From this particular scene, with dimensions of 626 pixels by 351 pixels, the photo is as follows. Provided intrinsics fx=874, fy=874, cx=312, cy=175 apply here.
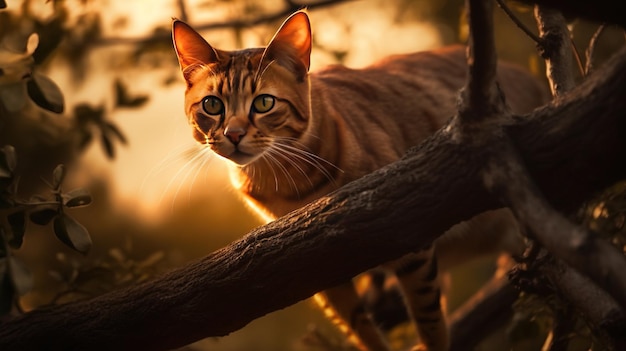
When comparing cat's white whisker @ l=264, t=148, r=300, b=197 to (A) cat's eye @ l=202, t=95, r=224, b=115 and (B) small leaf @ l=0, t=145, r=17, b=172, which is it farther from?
(B) small leaf @ l=0, t=145, r=17, b=172

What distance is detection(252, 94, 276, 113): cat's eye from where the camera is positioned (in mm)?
2539

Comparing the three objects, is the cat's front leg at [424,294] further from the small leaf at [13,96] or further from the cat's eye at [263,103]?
the small leaf at [13,96]

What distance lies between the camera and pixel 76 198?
2139 millimetres

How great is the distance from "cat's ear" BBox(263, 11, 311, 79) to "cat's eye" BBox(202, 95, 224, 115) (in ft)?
Result: 0.63

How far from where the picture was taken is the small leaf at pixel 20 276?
190 cm

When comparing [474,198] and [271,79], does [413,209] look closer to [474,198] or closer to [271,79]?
[474,198]

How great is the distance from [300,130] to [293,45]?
0.25 meters

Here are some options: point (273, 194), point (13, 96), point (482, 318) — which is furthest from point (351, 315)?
point (13, 96)

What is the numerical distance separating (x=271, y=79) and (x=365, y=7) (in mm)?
2088

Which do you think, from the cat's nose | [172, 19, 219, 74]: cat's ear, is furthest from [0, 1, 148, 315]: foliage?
the cat's nose

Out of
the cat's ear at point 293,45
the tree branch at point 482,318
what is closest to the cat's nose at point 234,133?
the cat's ear at point 293,45

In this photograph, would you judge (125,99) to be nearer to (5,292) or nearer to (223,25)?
(223,25)

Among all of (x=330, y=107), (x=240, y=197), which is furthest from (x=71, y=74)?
(x=330, y=107)

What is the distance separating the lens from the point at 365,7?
4.55m
